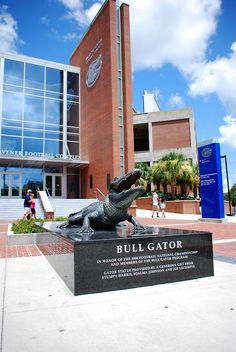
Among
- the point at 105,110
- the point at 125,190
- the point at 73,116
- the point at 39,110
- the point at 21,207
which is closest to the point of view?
the point at 125,190

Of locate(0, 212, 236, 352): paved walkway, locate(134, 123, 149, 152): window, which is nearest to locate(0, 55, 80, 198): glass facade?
locate(134, 123, 149, 152): window

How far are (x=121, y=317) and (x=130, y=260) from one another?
4.09 feet

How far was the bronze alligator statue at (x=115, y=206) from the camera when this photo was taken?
17.8 feet

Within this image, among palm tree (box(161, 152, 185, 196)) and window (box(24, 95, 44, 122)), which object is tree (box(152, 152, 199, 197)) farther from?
window (box(24, 95, 44, 122))

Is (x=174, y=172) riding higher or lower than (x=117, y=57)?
lower

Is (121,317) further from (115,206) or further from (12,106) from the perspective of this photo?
(12,106)

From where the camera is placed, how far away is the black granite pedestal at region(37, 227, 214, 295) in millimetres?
4309

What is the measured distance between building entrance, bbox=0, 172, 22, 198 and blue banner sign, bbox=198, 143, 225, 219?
18.8 m

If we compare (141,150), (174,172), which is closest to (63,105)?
(174,172)

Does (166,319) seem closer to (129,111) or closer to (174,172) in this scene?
(129,111)

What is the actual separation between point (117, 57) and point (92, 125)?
7.12m

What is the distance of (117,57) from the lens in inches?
1126

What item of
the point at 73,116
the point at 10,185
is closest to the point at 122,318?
the point at 10,185

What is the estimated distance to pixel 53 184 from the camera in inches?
1251
